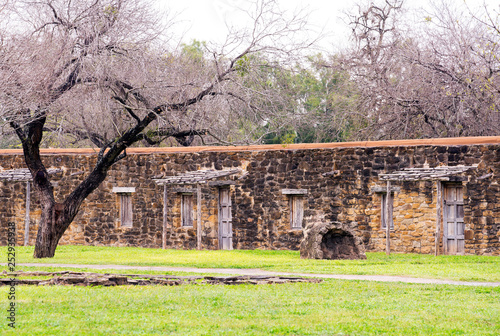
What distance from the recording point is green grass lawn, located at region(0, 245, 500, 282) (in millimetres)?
16344

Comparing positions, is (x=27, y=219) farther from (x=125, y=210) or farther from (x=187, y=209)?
(x=187, y=209)

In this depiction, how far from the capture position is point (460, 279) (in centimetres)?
1484

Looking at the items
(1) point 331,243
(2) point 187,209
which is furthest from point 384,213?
(2) point 187,209

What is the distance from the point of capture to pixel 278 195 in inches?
949

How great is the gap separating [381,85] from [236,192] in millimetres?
6979

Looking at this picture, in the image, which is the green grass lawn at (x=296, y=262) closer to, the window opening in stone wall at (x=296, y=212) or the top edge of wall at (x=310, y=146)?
the window opening in stone wall at (x=296, y=212)

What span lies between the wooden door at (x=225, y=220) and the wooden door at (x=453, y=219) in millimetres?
6691

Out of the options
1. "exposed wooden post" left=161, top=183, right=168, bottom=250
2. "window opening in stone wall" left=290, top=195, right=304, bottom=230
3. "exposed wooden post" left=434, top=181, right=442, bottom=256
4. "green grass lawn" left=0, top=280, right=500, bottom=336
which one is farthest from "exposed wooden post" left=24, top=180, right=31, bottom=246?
"green grass lawn" left=0, top=280, right=500, bottom=336

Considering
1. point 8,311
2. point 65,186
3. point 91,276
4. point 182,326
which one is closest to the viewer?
point 182,326

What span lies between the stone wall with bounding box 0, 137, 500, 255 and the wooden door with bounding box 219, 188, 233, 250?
299 mm

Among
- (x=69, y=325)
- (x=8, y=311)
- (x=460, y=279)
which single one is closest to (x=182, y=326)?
(x=69, y=325)

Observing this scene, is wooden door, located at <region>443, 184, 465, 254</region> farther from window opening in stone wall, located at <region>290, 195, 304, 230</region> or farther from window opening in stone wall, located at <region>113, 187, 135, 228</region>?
window opening in stone wall, located at <region>113, 187, 135, 228</region>

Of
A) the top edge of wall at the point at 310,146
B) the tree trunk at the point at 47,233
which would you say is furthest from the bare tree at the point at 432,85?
the tree trunk at the point at 47,233

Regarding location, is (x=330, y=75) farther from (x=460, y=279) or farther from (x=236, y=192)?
(x=460, y=279)
